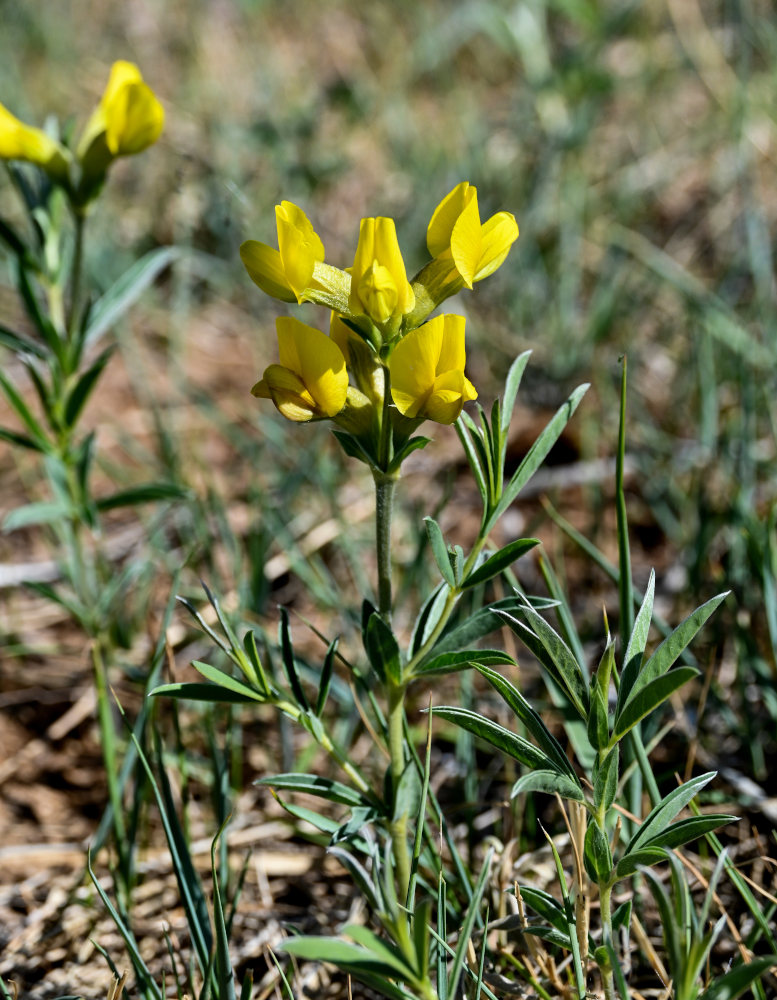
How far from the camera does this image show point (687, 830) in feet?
3.17

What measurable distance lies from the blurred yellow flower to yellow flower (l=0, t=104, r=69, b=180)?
0.14ft

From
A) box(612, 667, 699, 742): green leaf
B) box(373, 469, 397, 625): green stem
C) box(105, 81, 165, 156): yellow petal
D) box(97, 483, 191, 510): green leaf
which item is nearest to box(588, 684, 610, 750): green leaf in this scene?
box(612, 667, 699, 742): green leaf

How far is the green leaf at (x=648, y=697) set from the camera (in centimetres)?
Result: 88

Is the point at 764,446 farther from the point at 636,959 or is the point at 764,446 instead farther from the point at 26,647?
the point at 26,647

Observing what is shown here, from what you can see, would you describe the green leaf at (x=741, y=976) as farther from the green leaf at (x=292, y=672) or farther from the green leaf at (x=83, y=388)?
the green leaf at (x=83, y=388)

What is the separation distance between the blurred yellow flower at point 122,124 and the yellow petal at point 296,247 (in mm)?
788

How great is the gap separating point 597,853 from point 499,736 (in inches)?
6.4

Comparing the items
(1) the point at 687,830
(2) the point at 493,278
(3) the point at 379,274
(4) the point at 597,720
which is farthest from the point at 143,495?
(2) the point at 493,278

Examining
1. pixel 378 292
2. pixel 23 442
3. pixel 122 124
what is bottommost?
pixel 23 442

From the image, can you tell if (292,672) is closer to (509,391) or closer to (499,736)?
(499,736)

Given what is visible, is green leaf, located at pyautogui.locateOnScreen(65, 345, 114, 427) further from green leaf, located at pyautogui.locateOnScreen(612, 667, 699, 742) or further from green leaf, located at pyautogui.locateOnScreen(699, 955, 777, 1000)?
green leaf, located at pyautogui.locateOnScreen(699, 955, 777, 1000)

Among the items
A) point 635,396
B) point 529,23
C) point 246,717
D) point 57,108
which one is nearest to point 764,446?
point 635,396

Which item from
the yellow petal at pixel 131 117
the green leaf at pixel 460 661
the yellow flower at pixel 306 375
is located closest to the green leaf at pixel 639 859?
the green leaf at pixel 460 661

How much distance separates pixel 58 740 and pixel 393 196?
2.59 meters
